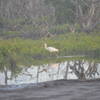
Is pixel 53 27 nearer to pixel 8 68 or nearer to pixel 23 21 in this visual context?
pixel 23 21

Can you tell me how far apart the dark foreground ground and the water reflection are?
1496 millimetres

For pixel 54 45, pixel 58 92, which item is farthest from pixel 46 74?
pixel 54 45

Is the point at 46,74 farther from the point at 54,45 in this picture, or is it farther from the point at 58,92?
the point at 54,45

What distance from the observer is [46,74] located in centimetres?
1276

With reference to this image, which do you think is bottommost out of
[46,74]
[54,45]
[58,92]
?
[54,45]

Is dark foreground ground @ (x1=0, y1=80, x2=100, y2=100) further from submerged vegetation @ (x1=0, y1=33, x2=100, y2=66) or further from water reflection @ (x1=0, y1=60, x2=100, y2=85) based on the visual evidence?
submerged vegetation @ (x1=0, y1=33, x2=100, y2=66)

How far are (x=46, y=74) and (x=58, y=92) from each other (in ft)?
14.1

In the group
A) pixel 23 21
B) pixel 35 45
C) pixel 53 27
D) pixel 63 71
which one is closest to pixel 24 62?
pixel 63 71

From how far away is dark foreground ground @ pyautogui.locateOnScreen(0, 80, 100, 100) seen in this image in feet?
25.5

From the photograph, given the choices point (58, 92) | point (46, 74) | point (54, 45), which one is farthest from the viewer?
point (54, 45)

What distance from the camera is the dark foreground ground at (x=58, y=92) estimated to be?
25.5 ft

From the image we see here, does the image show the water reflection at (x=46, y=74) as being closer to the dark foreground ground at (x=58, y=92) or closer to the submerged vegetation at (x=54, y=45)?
the dark foreground ground at (x=58, y=92)

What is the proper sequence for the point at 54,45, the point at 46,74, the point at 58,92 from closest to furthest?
the point at 58,92 → the point at 46,74 → the point at 54,45

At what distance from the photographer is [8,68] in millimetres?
13633
